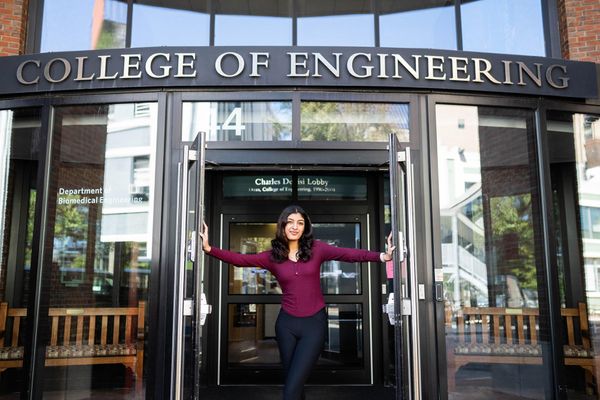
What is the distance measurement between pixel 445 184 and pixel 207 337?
3072 mm

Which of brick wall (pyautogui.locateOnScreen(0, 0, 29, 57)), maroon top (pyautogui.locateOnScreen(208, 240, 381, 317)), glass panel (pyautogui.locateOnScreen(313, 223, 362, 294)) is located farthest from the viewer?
glass panel (pyautogui.locateOnScreen(313, 223, 362, 294))

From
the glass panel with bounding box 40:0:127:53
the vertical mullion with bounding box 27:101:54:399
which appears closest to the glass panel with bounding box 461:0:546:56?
the glass panel with bounding box 40:0:127:53

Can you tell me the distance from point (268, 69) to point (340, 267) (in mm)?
2496

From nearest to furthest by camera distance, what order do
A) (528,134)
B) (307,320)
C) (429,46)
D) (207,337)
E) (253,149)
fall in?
1. (307,320)
2. (253,149)
3. (528,134)
4. (429,46)
5. (207,337)

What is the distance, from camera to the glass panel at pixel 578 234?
15.8 ft

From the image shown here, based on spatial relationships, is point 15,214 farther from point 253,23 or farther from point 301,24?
point 301,24

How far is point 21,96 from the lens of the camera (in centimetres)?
486

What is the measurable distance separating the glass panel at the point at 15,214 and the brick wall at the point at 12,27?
633 millimetres

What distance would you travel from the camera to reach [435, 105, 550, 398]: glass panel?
4.50 m

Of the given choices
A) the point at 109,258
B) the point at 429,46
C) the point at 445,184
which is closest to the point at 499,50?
the point at 429,46

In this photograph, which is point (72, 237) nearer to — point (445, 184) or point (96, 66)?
point (96, 66)

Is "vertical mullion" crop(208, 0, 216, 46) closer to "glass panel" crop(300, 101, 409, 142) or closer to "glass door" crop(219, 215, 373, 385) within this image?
"glass panel" crop(300, 101, 409, 142)

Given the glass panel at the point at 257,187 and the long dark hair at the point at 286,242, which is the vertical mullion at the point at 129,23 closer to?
the glass panel at the point at 257,187

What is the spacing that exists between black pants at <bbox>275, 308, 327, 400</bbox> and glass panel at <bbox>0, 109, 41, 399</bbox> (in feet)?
8.18
